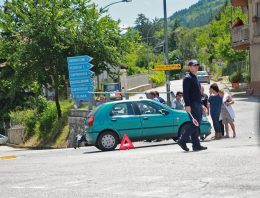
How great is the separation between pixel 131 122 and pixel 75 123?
13.9 m

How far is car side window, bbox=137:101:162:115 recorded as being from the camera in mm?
18188

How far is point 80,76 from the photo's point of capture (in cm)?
3067

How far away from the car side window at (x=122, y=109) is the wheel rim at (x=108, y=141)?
0.63 m

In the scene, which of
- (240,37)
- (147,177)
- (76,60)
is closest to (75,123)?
(76,60)

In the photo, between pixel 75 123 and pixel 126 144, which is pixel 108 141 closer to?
pixel 126 144

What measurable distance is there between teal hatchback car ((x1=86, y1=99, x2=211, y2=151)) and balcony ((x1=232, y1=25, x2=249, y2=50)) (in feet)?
102

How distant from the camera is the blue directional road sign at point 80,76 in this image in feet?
99.7

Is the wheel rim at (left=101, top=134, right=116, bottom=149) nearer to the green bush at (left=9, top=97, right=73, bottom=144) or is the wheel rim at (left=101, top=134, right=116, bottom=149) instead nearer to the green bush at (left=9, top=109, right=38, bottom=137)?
the green bush at (left=9, top=97, right=73, bottom=144)

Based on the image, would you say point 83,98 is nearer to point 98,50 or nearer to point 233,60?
point 98,50

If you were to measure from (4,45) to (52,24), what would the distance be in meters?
3.42

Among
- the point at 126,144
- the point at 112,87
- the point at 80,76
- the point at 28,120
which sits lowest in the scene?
the point at 126,144

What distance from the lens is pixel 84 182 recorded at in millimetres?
9305

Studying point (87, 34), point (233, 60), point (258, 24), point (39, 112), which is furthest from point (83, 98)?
point (233, 60)

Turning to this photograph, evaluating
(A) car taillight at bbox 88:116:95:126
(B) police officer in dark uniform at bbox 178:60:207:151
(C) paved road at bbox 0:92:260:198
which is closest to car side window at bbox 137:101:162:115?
Answer: (A) car taillight at bbox 88:116:95:126
